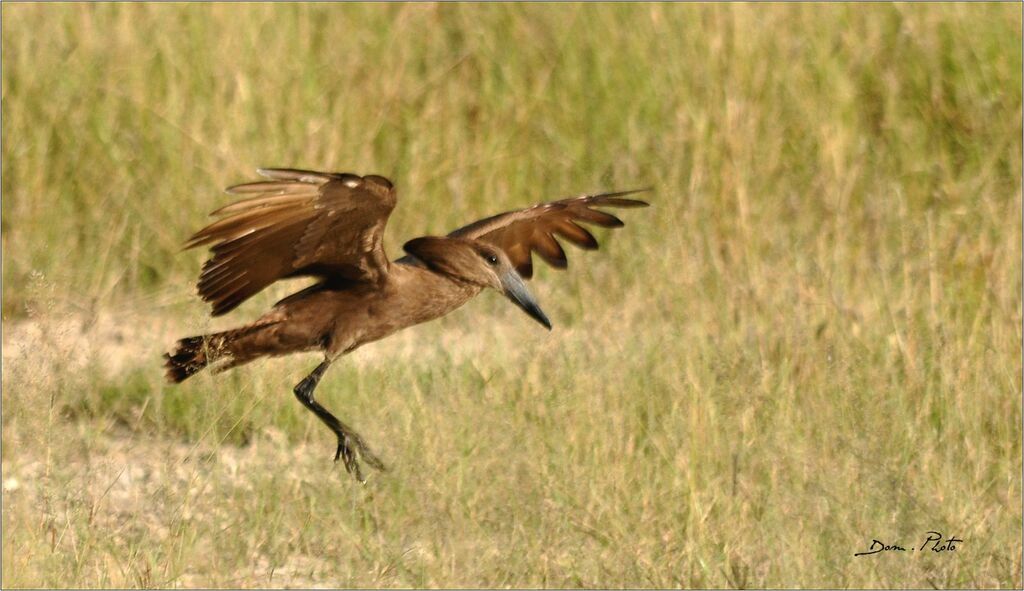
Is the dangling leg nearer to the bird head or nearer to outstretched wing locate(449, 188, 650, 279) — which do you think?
the bird head

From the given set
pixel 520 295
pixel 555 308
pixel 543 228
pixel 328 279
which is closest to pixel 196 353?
pixel 328 279

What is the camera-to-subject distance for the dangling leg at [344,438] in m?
5.43

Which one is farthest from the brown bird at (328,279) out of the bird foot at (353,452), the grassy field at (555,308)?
the grassy field at (555,308)

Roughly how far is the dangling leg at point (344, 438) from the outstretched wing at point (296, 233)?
1.28ft

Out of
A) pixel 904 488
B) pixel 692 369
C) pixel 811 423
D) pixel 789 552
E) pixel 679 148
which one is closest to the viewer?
pixel 789 552

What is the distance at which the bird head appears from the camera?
219 inches

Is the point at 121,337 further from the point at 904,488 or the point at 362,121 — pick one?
the point at 904,488

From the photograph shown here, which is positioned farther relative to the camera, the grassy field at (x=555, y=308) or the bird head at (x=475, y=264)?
the bird head at (x=475, y=264)

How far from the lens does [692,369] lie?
19.7 feet

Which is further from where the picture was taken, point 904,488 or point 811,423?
point 811,423

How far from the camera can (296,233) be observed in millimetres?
5230

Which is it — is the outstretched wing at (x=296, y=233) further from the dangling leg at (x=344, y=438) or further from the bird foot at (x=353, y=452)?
the bird foot at (x=353, y=452)

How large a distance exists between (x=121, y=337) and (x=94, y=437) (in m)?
1.32

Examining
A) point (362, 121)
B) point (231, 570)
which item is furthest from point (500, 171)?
point (231, 570)
